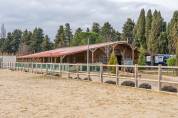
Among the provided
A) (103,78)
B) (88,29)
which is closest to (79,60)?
(103,78)

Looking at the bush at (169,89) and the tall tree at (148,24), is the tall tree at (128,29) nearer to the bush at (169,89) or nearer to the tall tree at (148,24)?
the tall tree at (148,24)

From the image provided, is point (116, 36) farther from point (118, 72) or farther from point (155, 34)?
point (118, 72)

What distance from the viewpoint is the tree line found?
75125mm

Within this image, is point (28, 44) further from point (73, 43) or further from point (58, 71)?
point (58, 71)

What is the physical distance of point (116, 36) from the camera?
349 feet

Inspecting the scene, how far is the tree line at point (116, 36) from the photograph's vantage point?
75125 mm

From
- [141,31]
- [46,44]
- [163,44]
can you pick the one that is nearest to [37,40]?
[46,44]

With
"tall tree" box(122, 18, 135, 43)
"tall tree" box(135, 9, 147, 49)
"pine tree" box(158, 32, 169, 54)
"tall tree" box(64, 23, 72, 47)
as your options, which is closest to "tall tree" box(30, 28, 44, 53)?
"tall tree" box(64, 23, 72, 47)

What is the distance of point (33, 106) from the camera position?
12445mm

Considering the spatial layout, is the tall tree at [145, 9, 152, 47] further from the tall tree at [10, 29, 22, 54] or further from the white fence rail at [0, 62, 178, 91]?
the tall tree at [10, 29, 22, 54]

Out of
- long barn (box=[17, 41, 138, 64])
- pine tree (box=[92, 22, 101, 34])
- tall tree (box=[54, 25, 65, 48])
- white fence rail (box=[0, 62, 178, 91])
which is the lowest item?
white fence rail (box=[0, 62, 178, 91])

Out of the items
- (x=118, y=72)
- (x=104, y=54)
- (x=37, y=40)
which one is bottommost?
(x=118, y=72)

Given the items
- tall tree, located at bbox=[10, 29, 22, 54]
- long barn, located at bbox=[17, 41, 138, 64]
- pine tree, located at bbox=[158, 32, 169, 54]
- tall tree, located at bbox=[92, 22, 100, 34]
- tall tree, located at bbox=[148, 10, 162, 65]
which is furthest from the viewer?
tall tree, located at bbox=[10, 29, 22, 54]

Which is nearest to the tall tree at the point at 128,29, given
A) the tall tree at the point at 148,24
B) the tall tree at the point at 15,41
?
the tall tree at the point at 148,24
